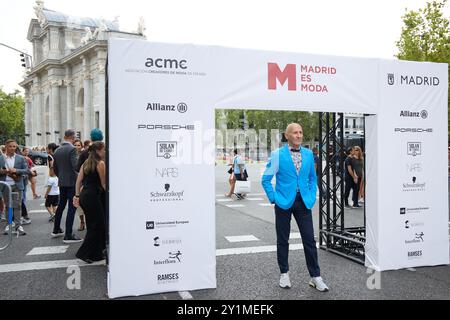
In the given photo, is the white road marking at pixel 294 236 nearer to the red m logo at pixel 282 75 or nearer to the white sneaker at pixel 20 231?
the red m logo at pixel 282 75

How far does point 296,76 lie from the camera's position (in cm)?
551

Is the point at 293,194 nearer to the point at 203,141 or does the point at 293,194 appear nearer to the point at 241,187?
the point at 203,141

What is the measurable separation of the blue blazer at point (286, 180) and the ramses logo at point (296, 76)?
0.98 meters

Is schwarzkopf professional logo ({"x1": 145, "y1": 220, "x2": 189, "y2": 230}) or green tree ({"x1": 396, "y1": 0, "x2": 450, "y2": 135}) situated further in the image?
green tree ({"x1": 396, "y1": 0, "x2": 450, "y2": 135})

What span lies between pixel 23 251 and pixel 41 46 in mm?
78574

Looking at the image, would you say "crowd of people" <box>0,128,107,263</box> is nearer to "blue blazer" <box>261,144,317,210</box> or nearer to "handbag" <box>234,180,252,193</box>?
"blue blazer" <box>261,144,317,210</box>

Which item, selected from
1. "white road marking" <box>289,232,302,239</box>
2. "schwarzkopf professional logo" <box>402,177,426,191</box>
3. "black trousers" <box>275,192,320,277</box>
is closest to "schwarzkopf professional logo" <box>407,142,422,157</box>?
"schwarzkopf professional logo" <box>402,177,426,191</box>

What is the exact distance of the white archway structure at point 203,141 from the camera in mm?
4742

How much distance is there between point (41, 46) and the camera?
75812 millimetres

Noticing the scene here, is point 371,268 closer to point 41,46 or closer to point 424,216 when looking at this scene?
point 424,216

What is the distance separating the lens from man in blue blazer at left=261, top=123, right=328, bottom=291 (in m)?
4.90

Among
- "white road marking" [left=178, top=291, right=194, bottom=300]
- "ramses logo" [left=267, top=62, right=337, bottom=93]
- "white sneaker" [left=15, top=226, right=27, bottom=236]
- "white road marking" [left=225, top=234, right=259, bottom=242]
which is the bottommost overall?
"white road marking" [left=178, top=291, right=194, bottom=300]

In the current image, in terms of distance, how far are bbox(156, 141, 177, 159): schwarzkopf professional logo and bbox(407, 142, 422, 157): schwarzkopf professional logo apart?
3.47 m
